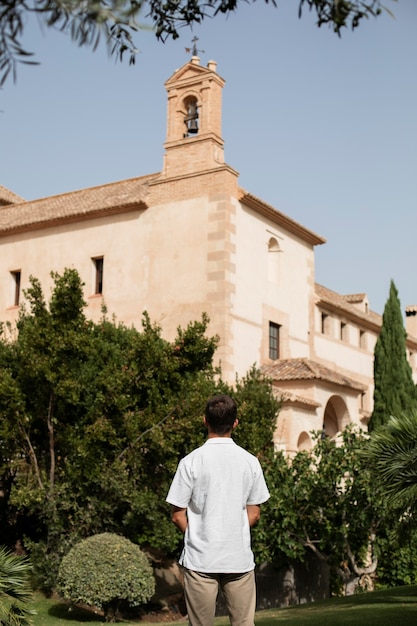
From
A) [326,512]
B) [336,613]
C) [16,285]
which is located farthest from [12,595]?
[16,285]

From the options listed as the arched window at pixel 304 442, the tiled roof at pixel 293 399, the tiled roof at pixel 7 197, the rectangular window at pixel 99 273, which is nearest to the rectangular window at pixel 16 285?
the rectangular window at pixel 99 273

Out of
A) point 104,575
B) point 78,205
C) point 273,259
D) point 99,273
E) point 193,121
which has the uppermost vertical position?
point 193,121

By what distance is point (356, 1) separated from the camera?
14.7 ft

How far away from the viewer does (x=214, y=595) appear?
4.95 metres

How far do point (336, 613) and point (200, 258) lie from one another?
13349 millimetres

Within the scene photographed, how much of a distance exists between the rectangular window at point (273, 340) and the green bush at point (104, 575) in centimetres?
1100

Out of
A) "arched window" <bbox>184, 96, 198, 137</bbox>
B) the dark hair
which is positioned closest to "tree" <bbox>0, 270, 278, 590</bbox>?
"arched window" <bbox>184, 96, 198, 137</bbox>

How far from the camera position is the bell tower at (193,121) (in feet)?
86.2

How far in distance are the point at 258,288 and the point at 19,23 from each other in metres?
22.8

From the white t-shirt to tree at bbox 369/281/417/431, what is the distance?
76.4 feet

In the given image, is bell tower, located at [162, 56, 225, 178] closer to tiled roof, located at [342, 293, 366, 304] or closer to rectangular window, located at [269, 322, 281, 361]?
rectangular window, located at [269, 322, 281, 361]

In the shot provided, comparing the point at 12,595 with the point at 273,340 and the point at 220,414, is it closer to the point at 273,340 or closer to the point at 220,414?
the point at 220,414

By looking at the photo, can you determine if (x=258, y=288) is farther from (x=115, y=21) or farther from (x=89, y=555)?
(x=115, y=21)

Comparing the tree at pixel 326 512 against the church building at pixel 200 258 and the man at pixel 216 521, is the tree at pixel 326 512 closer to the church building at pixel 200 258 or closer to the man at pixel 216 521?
the church building at pixel 200 258
